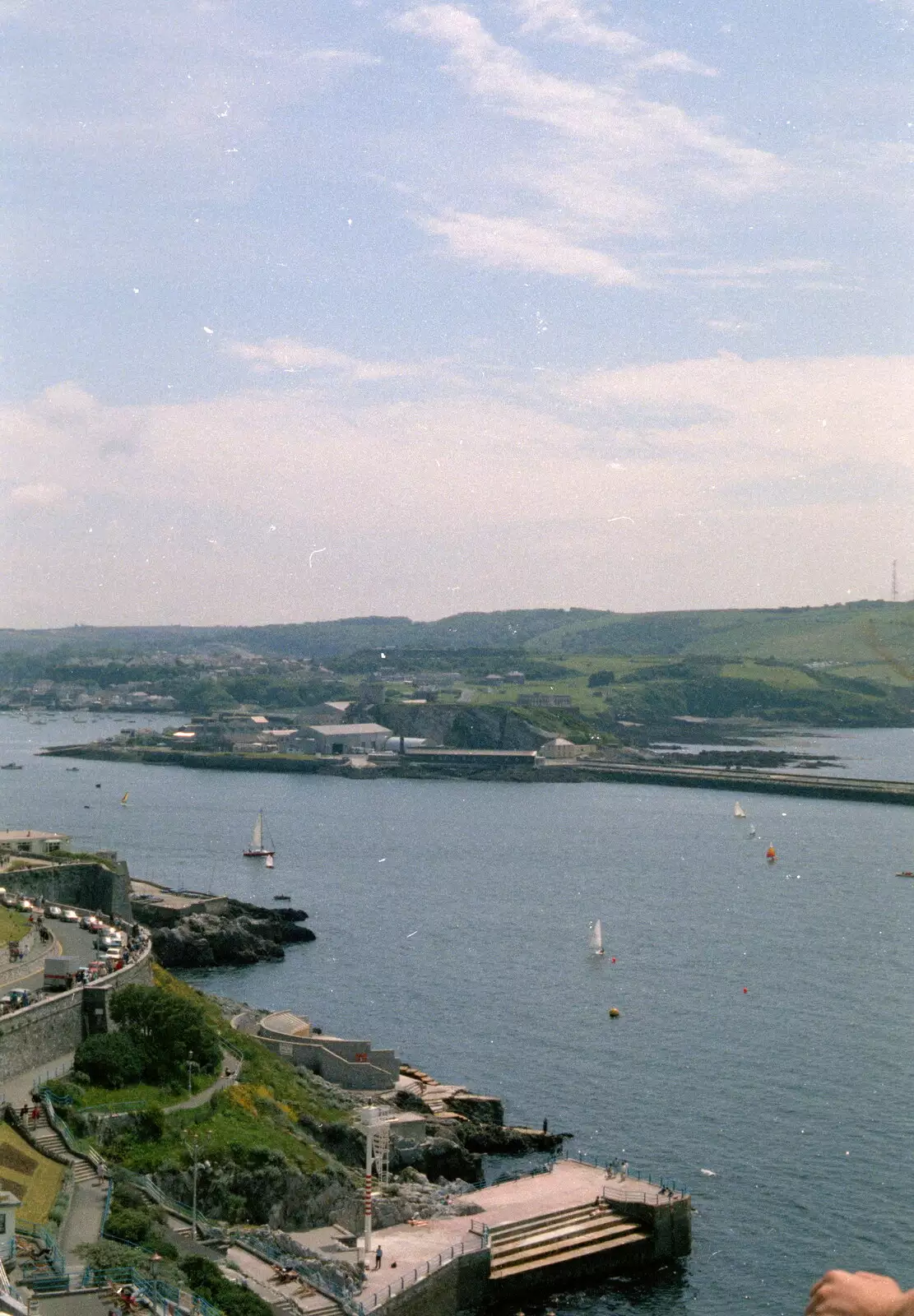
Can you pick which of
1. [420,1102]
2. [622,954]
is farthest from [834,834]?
[420,1102]

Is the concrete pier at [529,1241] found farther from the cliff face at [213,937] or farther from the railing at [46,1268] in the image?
the cliff face at [213,937]

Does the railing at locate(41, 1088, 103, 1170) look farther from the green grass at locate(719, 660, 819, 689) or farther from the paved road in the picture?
the green grass at locate(719, 660, 819, 689)

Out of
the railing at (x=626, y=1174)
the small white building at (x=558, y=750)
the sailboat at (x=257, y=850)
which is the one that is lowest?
the railing at (x=626, y=1174)

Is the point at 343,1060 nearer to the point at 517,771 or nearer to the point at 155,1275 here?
the point at 155,1275

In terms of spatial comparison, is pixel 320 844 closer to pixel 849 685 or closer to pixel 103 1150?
pixel 103 1150

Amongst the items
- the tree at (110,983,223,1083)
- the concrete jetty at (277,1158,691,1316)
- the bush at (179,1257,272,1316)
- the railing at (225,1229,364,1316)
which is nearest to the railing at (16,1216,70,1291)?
the bush at (179,1257,272,1316)

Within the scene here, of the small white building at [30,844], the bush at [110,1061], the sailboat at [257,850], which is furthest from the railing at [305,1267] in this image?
the sailboat at [257,850]

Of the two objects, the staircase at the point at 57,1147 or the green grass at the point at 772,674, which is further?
the green grass at the point at 772,674
